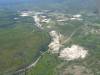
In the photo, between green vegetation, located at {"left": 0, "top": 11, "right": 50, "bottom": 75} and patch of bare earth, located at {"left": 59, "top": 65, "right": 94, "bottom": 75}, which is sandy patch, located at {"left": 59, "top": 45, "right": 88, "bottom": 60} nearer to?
patch of bare earth, located at {"left": 59, "top": 65, "right": 94, "bottom": 75}

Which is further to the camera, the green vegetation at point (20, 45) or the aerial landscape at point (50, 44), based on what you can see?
the green vegetation at point (20, 45)

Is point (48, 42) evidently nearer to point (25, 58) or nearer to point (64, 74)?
point (25, 58)

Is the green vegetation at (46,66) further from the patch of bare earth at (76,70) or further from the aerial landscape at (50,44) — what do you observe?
the patch of bare earth at (76,70)

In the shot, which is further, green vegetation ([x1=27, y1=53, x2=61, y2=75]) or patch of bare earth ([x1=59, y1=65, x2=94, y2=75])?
green vegetation ([x1=27, y1=53, x2=61, y2=75])

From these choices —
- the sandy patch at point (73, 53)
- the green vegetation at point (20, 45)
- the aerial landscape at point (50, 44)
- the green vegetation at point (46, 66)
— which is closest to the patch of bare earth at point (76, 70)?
the aerial landscape at point (50, 44)

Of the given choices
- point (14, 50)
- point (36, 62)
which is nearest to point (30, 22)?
point (14, 50)

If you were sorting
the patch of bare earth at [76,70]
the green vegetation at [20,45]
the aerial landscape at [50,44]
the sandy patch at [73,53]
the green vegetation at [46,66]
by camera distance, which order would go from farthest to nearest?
the sandy patch at [73,53] < the green vegetation at [20,45] < the aerial landscape at [50,44] < the green vegetation at [46,66] < the patch of bare earth at [76,70]

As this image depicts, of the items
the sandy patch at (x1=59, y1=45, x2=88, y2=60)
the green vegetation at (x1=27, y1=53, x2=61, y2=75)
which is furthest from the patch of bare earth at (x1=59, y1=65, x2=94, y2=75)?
the sandy patch at (x1=59, y1=45, x2=88, y2=60)

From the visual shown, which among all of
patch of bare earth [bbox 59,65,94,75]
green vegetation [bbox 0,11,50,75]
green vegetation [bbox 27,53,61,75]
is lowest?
green vegetation [bbox 0,11,50,75]
